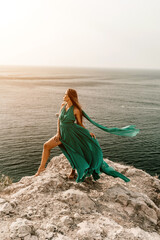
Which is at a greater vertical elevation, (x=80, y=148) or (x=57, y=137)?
(x=57, y=137)

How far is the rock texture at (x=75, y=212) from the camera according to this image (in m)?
4.99

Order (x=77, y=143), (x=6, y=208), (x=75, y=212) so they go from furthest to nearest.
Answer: (x=77, y=143)
(x=75, y=212)
(x=6, y=208)

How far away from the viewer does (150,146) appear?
31.0 metres

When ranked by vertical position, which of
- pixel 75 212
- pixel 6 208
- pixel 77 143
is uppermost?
pixel 77 143

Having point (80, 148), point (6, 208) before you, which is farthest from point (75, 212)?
point (80, 148)

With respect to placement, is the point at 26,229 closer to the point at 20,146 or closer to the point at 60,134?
the point at 60,134

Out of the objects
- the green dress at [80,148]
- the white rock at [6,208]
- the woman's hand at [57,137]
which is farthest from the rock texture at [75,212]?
the woman's hand at [57,137]

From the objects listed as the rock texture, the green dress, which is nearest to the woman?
the green dress

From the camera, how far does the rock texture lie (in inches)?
197

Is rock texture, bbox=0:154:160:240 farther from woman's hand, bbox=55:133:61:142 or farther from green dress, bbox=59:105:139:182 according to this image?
woman's hand, bbox=55:133:61:142

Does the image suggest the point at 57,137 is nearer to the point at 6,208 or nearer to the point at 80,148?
the point at 80,148

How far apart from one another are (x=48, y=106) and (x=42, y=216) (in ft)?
169

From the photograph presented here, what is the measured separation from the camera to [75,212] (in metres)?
5.89

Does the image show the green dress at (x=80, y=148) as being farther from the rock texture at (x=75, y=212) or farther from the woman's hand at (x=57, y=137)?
the rock texture at (x=75, y=212)
